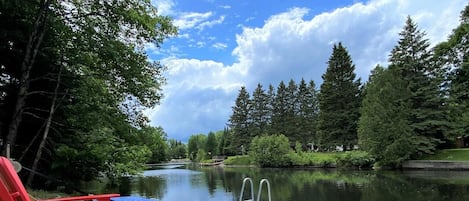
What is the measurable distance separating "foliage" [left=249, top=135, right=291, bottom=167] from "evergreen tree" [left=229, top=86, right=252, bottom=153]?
12.1 metres

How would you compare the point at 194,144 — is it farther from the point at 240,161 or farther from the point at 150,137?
the point at 150,137

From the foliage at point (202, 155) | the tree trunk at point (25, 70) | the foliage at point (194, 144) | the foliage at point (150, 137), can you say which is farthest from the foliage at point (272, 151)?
the foliage at point (194, 144)

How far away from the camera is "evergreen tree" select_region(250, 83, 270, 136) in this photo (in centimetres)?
6259

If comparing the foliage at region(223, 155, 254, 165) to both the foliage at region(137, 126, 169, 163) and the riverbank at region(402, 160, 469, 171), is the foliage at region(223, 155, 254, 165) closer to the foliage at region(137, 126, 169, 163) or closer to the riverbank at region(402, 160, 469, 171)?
the riverbank at region(402, 160, 469, 171)

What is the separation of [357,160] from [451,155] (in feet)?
26.8

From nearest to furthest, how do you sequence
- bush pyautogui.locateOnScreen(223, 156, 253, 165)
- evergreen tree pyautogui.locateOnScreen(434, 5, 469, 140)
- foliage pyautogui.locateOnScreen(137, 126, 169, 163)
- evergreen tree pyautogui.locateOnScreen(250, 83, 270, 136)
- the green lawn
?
foliage pyautogui.locateOnScreen(137, 126, 169, 163) < evergreen tree pyautogui.locateOnScreen(434, 5, 469, 140) < the green lawn < bush pyautogui.locateOnScreen(223, 156, 253, 165) < evergreen tree pyautogui.locateOnScreen(250, 83, 270, 136)

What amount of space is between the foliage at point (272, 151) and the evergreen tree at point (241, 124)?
12101 mm

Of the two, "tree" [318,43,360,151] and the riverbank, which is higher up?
"tree" [318,43,360,151]

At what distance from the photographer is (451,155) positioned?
30.4 m

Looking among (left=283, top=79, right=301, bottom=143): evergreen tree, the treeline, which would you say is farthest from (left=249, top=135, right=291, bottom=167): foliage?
the treeline

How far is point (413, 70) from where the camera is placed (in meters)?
35.1

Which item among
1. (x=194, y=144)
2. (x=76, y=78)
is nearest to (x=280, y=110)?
(x=194, y=144)

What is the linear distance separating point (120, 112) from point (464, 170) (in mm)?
24128

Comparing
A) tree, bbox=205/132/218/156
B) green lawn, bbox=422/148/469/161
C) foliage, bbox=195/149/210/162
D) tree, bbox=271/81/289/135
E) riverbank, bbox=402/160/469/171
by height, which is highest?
tree, bbox=271/81/289/135
